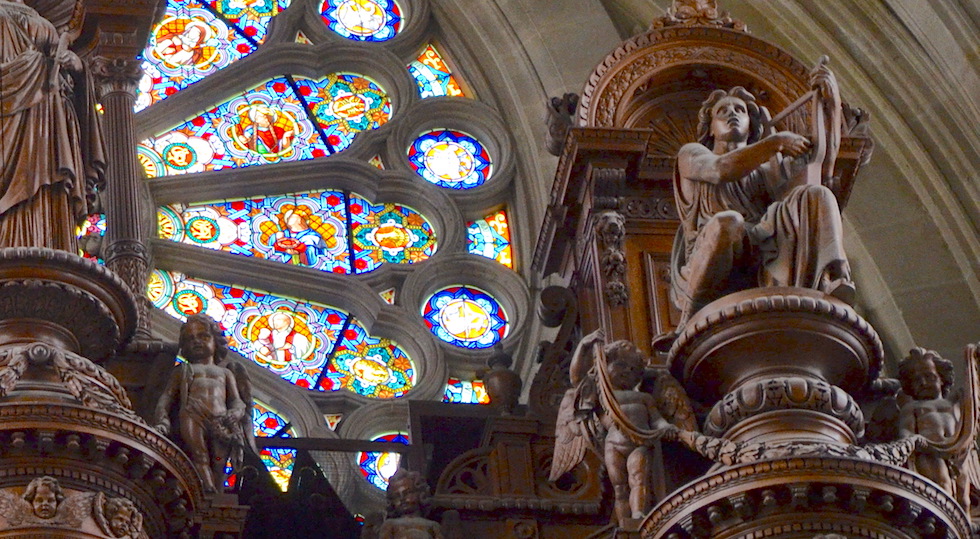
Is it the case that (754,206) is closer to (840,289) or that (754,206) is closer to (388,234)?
(840,289)

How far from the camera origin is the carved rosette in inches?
365

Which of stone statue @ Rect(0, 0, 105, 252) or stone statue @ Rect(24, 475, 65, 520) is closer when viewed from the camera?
stone statue @ Rect(24, 475, 65, 520)

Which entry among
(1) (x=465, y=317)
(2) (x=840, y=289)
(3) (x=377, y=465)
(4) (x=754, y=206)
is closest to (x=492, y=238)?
(1) (x=465, y=317)

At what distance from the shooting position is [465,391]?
15570 mm

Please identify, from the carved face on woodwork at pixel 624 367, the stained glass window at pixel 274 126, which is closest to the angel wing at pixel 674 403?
the carved face on woodwork at pixel 624 367

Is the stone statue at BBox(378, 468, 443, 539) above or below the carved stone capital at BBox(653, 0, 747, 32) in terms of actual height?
below

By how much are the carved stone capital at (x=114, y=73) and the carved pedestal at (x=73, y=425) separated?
2.61 m

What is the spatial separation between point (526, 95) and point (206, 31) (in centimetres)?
238

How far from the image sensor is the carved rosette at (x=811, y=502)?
30.4 ft

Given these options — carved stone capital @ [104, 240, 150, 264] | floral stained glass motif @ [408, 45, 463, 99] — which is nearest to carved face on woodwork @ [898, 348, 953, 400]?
carved stone capital @ [104, 240, 150, 264]

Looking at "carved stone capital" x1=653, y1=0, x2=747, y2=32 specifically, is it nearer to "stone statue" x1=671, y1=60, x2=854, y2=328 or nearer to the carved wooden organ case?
the carved wooden organ case

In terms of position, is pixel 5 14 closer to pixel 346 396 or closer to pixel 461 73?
pixel 346 396

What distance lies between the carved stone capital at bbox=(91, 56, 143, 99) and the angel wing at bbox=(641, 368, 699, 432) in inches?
147

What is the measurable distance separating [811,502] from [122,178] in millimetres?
4459
